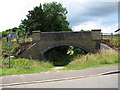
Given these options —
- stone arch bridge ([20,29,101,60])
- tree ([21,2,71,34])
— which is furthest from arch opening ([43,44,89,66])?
tree ([21,2,71,34])

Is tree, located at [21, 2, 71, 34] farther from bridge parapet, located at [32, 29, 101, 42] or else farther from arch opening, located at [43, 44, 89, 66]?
bridge parapet, located at [32, 29, 101, 42]

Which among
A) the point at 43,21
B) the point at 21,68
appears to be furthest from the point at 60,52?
the point at 21,68

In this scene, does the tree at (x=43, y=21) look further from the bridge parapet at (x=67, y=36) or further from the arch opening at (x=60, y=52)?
the bridge parapet at (x=67, y=36)

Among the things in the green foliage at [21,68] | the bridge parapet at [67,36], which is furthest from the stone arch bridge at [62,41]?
the green foliage at [21,68]

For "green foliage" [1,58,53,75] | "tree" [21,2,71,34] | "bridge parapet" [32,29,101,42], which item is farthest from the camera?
"tree" [21,2,71,34]

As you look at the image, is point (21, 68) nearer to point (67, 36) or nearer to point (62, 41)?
point (62, 41)

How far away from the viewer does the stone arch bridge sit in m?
17.4

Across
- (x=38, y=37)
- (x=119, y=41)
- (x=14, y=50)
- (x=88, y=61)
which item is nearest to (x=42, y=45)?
(x=38, y=37)

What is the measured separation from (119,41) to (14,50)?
13.9m

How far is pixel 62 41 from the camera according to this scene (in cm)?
1825

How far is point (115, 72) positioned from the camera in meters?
7.73

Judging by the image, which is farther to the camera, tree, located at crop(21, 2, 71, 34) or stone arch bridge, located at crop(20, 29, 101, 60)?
tree, located at crop(21, 2, 71, 34)

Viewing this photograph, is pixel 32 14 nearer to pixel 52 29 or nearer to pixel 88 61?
pixel 52 29

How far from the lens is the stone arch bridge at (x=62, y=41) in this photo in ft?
57.1
